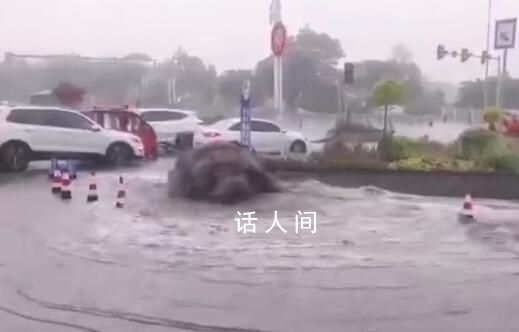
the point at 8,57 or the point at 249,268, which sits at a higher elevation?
the point at 8,57

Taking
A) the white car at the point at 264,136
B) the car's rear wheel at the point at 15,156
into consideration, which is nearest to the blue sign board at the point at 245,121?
the white car at the point at 264,136

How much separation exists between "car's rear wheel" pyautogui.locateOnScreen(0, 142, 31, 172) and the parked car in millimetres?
5203

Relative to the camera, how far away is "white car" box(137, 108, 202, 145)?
25688 mm

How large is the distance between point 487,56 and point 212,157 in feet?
56.8

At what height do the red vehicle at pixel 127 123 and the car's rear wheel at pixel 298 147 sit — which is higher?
the red vehicle at pixel 127 123

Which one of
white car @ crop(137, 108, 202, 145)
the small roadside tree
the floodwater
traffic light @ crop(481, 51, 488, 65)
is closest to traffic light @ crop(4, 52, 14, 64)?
white car @ crop(137, 108, 202, 145)

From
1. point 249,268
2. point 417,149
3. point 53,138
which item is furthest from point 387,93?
point 249,268

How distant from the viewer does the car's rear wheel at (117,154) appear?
70.1 feet

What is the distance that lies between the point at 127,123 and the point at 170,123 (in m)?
3.30

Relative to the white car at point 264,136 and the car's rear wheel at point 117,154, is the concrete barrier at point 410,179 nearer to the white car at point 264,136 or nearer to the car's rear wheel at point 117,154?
the car's rear wheel at point 117,154

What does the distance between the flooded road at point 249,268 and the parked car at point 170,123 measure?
35.3 feet

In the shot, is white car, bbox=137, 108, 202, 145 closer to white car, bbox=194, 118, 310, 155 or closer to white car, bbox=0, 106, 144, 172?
white car, bbox=194, 118, 310, 155

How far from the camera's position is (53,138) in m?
20.7

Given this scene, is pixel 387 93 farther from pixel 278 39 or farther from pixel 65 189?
pixel 65 189
